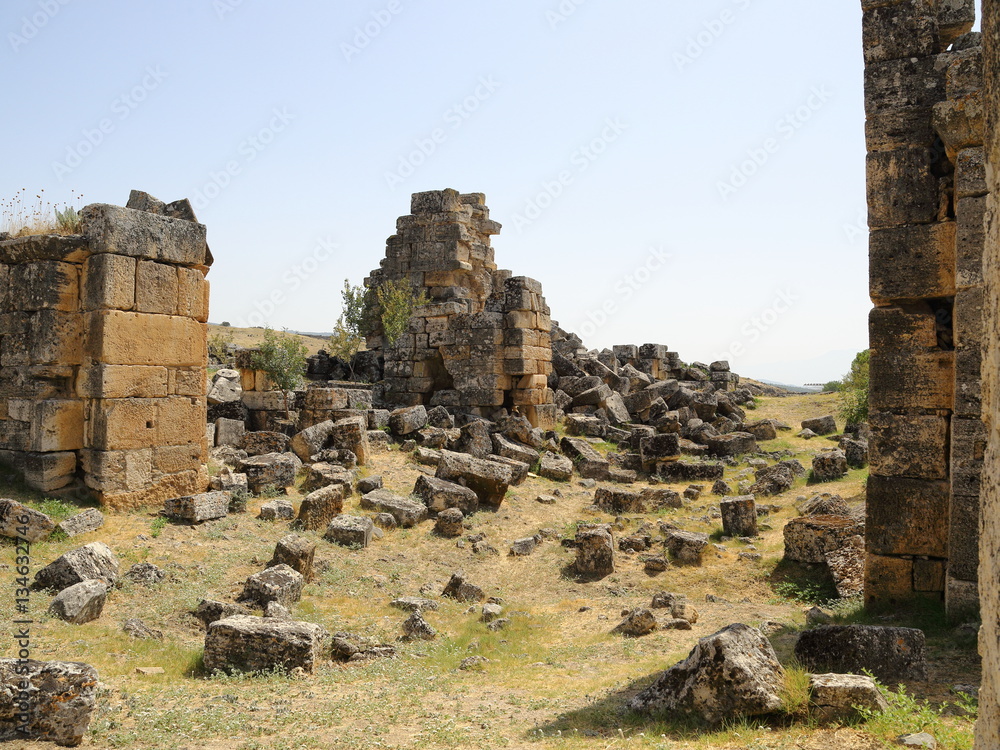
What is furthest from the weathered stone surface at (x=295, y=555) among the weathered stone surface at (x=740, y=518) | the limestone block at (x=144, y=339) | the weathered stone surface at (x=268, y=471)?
the weathered stone surface at (x=740, y=518)

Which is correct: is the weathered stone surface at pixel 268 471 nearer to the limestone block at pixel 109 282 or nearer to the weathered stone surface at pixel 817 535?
the limestone block at pixel 109 282

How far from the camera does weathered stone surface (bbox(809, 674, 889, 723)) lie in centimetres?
459

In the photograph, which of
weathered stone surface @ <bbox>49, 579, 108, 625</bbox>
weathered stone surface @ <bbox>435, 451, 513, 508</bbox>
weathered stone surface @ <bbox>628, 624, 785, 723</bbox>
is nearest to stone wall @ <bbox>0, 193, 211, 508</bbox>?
weathered stone surface @ <bbox>49, 579, 108, 625</bbox>

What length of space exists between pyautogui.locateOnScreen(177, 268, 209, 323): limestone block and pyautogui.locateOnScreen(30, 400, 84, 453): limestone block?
1.73 meters

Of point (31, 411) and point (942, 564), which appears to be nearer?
point (942, 564)

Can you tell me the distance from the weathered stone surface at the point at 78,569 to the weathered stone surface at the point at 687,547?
22.5 ft

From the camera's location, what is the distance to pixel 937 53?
25.1ft

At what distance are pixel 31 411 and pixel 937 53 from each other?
10.8 meters

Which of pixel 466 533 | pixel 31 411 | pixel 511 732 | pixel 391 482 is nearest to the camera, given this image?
pixel 511 732

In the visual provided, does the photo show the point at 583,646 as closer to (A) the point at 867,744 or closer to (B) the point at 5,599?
(A) the point at 867,744

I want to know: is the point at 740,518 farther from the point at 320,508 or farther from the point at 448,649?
the point at 320,508

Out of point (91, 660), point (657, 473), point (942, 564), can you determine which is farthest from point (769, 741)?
point (657, 473)

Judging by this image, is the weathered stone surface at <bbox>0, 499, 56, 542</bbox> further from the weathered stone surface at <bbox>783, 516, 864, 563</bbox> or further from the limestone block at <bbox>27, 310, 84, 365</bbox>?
the weathered stone surface at <bbox>783, 516, 864, 563</bbox>

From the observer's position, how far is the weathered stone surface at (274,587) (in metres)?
7.75
